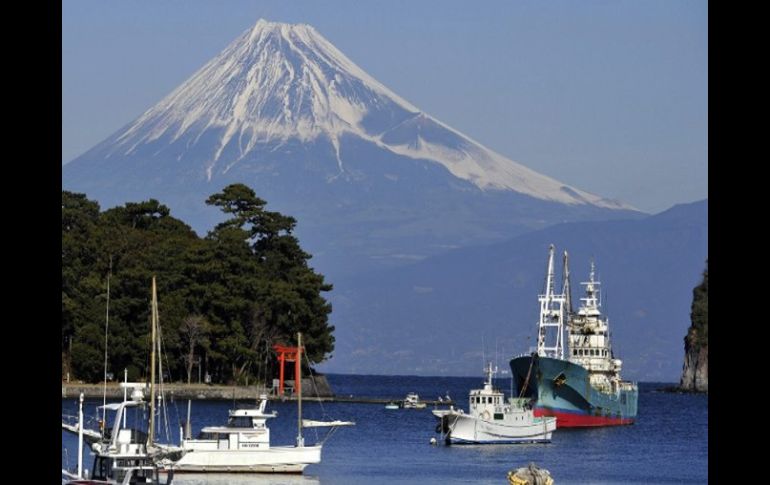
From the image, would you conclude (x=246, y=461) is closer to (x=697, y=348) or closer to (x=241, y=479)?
(x=241, y=479)

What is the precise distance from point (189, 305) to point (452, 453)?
39.3m

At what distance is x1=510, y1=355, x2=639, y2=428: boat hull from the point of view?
88438 millimetres

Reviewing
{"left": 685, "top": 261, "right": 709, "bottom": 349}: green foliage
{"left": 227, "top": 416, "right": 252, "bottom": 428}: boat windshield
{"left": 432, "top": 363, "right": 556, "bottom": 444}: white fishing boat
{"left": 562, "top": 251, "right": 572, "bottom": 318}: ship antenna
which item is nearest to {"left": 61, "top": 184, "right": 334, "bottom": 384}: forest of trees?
{"left": 562, "top": 251, "right": 572, "bottom": 318}: ship antenna

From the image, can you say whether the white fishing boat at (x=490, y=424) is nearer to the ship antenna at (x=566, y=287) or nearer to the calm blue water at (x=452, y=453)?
the calm blue water at (x=452, y=453)

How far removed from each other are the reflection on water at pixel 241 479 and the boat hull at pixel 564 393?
35809mm

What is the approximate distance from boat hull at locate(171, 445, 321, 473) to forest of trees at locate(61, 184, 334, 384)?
46.1 meters

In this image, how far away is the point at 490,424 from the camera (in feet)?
243

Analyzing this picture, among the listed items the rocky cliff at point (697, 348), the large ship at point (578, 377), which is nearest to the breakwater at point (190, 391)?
the large ship at point (578, 377)

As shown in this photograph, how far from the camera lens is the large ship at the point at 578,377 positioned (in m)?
88.8

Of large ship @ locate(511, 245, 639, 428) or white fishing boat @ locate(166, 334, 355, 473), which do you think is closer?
white fishing boat @ locate(166, 334, 355, 473)

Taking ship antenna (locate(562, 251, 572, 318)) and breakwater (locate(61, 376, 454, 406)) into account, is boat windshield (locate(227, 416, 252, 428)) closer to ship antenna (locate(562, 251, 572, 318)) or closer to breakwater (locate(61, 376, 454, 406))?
breakwater (locate(61, 376, 454, 406))
